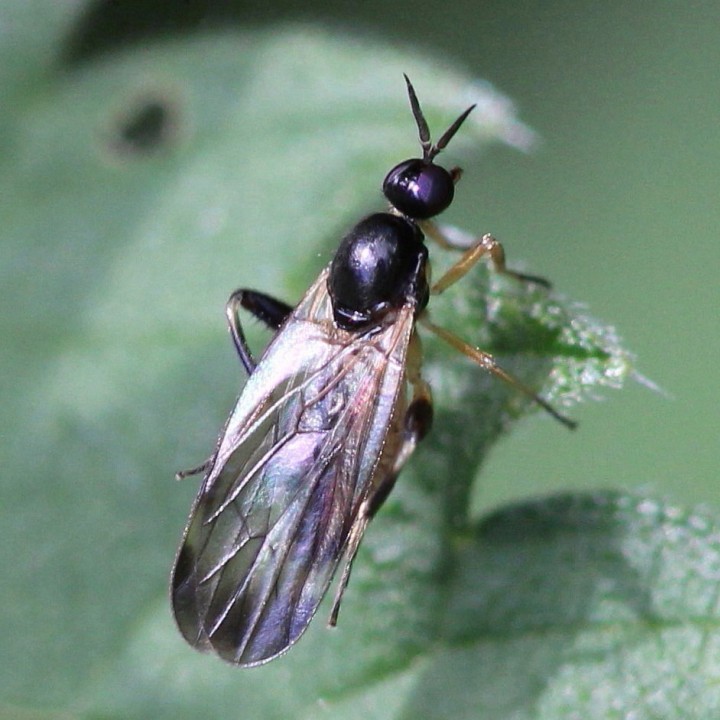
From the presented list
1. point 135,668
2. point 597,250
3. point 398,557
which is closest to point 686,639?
point 398,557

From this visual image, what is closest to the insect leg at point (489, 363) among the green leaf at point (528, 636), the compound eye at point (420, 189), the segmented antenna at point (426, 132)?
the green leaf at point (528, 636)

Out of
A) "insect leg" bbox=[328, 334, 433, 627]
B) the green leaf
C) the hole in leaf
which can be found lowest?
the green leaf

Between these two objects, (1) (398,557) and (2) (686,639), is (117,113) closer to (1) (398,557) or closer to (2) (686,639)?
(1) (398,557)

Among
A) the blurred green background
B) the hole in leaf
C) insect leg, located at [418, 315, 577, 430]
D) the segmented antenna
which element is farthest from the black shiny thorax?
the hole in leaf

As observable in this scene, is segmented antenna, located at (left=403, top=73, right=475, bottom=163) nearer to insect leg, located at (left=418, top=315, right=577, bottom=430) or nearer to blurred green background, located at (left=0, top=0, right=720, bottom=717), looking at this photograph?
blurred green background, located at (left=0, top=0, right=720, bottom=717)

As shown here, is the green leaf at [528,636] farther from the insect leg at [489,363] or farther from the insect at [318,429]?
the insect leg at [489,363]

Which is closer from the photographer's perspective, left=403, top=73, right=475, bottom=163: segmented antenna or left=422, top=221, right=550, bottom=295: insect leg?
left=422, top=221, right=550, bottom=295: insect leg

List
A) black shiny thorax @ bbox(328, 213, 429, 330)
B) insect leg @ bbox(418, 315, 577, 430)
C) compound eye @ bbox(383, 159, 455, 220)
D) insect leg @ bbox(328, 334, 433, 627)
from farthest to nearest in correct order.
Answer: compound eye @ bbox(383, 159, 455, 220) → black shiny thorax @ bbox(328, 213, 429, 330) → insect leg @ bbox(418, 315, 577, 430) → insect leg @ bbox(328, 334, 433, 627)
